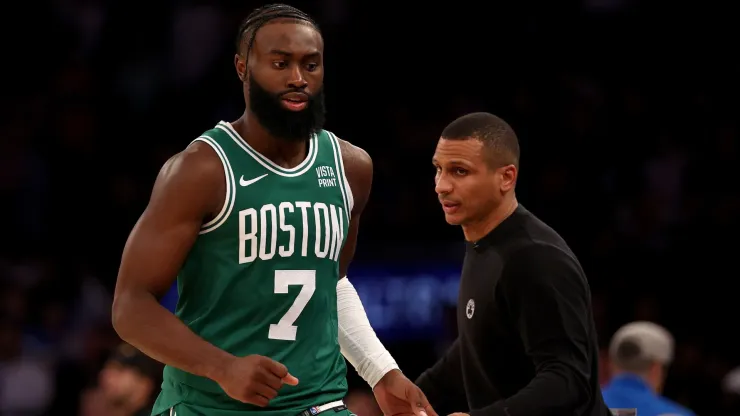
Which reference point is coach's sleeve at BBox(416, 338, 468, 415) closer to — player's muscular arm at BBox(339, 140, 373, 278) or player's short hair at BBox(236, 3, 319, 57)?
player's muscular arm at BBox(339, 140, 373, 278)

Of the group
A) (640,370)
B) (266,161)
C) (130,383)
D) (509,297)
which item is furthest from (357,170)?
(640,370)

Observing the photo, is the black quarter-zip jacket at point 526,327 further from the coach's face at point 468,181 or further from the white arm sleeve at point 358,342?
the white arm sleeve at point 358,342

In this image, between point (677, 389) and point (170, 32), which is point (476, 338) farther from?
point (170, 32)

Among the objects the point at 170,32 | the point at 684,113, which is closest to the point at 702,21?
the point at 684,113

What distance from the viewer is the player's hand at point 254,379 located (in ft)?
9.33

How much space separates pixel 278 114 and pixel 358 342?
2.48ft

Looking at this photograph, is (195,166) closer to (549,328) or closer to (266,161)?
(266,161)

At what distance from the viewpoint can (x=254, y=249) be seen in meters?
3.14

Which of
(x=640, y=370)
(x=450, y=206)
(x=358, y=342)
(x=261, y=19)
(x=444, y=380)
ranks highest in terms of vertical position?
(x=261, y=19)

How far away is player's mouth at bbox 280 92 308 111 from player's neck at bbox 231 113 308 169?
10cm

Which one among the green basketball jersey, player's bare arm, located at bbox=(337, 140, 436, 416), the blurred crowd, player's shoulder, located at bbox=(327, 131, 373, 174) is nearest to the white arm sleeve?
player's bare arm, located at bbox=(337, 140, 436, 416)

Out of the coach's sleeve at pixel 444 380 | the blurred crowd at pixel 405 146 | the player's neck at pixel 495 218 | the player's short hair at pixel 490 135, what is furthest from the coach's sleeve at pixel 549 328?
the blurred crowd at pixel 405 146

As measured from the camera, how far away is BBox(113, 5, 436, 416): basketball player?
300 cm

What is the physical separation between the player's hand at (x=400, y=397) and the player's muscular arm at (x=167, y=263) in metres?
0.70
